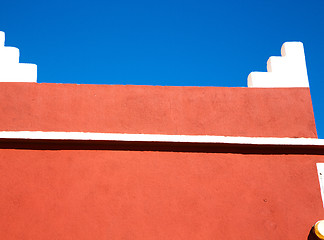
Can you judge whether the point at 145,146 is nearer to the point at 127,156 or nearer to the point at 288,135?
the point at 127,156

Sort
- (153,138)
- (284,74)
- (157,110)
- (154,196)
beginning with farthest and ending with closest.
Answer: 1. (284,74)
2. (157,110)
3. (153,138)
4. (154,196)

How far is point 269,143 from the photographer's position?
466 cm

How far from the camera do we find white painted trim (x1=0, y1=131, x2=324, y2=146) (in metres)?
4.46

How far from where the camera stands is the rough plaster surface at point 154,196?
425 centimetres

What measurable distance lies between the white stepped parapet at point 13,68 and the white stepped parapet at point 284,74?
9.51 ft

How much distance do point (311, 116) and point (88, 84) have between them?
2.92 meters

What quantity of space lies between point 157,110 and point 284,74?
180cm

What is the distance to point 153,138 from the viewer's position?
4574 mm

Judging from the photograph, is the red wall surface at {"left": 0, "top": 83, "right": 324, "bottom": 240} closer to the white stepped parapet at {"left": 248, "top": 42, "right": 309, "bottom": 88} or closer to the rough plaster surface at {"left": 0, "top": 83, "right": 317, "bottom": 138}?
the rough plaster surface at {"left": 0, "top": 83, "right": 317, "bottom": 138}

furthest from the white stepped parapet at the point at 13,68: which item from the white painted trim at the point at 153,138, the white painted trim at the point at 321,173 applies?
the white painted trim at the point at 321,173

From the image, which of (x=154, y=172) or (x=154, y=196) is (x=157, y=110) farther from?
(x=154, y=196)

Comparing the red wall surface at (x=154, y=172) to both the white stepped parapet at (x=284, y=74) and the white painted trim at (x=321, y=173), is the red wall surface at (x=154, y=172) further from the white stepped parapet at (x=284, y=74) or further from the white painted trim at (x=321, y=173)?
the white stepped parapet at (x=284, y=74)

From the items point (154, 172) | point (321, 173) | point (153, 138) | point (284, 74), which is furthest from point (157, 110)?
point (321, 173)

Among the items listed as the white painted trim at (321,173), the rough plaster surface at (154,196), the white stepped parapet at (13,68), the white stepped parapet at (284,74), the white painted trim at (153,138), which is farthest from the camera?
the white stepped parapet at (284,74)
